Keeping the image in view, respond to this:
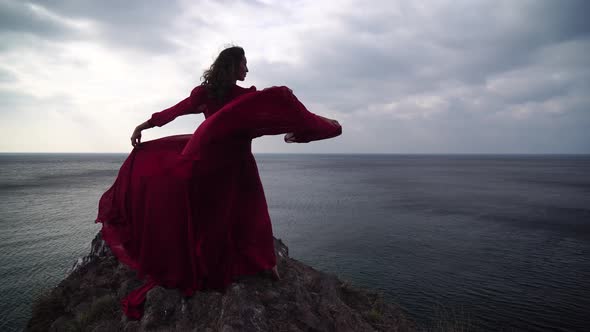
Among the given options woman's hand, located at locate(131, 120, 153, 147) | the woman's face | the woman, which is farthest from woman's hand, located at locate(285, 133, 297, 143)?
woman's hand, located at locate(131, 120, 153, 147)

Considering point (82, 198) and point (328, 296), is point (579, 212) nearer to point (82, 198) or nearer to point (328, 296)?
point (328, 296)

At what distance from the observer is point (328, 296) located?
5.56m

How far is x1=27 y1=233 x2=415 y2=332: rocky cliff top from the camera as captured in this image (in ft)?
12.8

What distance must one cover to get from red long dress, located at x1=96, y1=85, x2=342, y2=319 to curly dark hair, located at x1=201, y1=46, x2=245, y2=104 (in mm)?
107

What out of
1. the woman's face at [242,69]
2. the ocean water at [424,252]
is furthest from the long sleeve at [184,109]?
the ocean water at [424,252]

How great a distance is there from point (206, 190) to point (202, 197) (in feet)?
0.28

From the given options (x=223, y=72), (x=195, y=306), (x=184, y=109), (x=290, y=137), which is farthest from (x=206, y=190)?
(x=195, y=306)

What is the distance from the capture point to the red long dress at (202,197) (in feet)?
10.1

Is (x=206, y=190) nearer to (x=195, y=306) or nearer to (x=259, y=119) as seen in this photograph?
(x=259, y=119)

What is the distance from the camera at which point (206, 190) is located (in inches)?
137

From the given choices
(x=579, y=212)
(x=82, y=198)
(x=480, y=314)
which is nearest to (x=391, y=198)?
(x=579, y=212)

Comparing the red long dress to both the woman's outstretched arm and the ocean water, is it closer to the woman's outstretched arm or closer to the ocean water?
the woman's outstretched arm

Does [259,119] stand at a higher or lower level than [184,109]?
lower

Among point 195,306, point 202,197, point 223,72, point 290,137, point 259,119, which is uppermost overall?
point 223,72
